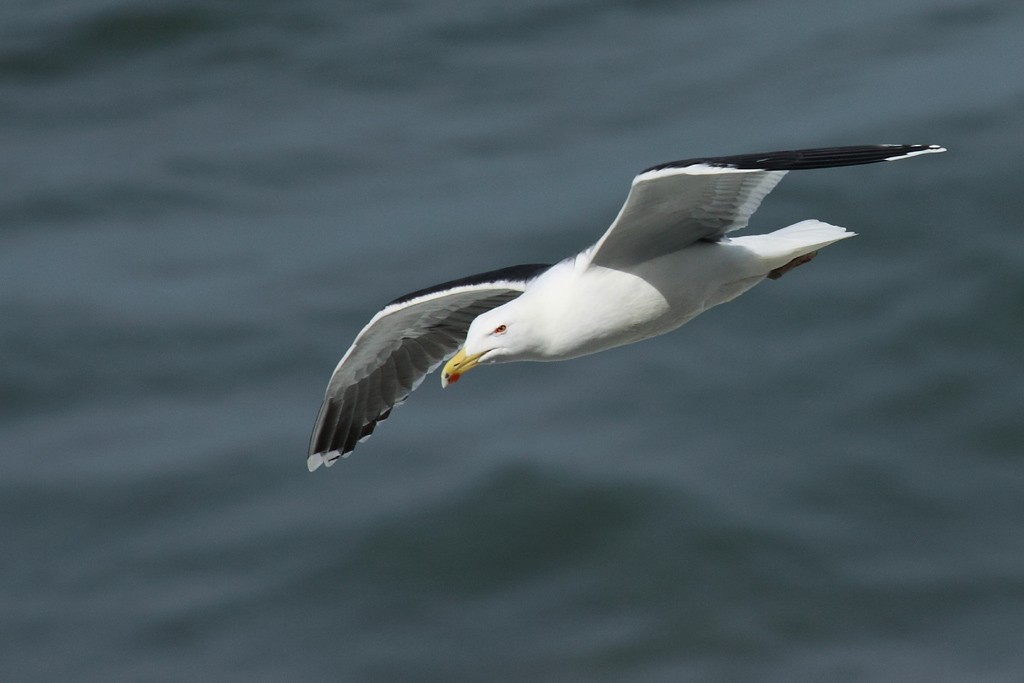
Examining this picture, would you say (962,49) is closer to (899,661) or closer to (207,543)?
(899,661)

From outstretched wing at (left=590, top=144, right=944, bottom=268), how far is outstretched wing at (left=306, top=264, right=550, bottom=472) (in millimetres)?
1252

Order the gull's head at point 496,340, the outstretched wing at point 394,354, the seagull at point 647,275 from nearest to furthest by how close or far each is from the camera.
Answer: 1. the seagull at point 647,275
2. the gull's head at point 496,340
3. the outstretched wing at point 394,354

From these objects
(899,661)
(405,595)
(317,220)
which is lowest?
(899,661)

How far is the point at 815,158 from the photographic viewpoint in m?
10.0

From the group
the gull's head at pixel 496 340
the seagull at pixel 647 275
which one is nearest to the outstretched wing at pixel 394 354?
the seagull at pixel 647 275

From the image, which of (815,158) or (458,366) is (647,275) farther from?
(815,158)

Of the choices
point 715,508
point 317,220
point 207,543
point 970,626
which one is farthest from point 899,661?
point 317,220

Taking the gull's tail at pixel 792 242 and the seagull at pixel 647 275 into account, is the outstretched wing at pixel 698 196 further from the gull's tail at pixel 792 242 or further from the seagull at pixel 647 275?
the gull's tail at pixel 792 242

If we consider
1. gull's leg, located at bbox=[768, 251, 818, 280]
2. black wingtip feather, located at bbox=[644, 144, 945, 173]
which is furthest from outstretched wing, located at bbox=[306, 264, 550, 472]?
black wingtip feather, located at bbox=[644, 144, 945, 173]

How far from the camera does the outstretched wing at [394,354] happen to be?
498 inches

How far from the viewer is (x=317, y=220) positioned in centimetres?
2688

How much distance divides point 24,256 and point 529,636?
11.7m

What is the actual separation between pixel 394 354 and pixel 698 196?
3.75m

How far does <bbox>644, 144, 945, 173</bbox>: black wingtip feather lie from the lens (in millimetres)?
9844
